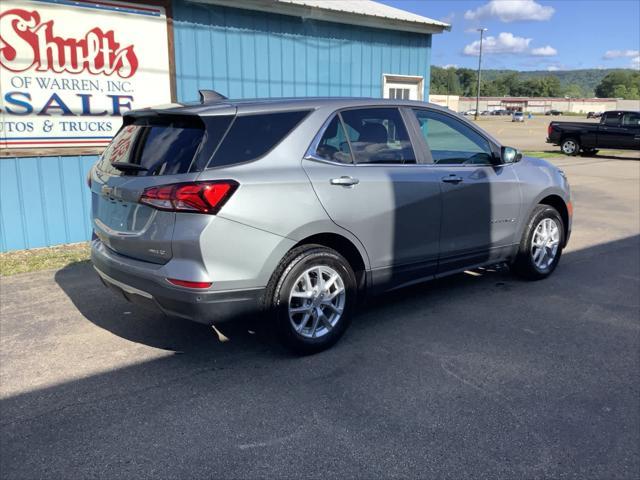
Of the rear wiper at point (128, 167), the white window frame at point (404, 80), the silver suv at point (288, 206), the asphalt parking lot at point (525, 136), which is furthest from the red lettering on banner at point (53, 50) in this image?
the asphalt parking lot at point (525, 136)

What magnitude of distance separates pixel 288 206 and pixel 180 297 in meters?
0.90

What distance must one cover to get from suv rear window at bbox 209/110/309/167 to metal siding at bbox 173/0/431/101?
4.65 m

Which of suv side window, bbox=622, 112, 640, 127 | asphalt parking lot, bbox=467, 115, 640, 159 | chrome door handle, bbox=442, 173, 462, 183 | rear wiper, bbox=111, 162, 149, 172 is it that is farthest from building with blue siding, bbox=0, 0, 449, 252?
asphalt parking lot, bbox=467, 115, 640, 159

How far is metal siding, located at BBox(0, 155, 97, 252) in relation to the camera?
22.9 ft

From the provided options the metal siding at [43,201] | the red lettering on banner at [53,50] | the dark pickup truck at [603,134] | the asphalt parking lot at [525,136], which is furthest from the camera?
the asphalt parking lot at [525,136]

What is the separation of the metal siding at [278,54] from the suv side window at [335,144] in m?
4.56

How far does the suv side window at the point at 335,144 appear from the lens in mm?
4059

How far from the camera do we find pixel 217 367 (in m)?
3.94

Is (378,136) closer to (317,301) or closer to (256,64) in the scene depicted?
(317,301)

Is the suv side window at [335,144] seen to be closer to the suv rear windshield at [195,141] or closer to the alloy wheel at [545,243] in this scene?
the suv rear windshield at [195,141]

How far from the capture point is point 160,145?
12.3ft

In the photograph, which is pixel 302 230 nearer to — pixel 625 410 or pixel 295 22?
pixel 625 410

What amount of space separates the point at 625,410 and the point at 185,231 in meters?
2.82

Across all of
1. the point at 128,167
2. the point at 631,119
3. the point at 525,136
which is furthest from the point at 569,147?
the point at 128,167
